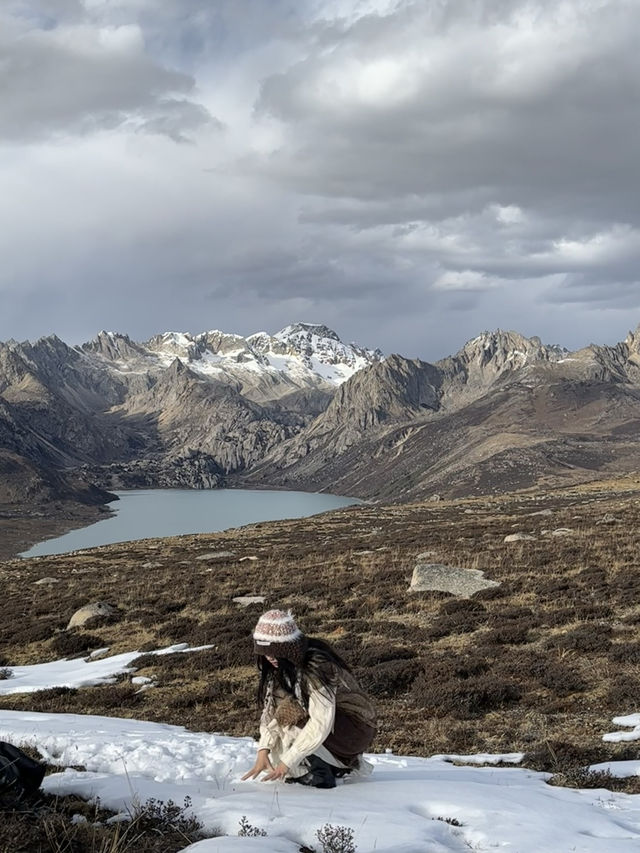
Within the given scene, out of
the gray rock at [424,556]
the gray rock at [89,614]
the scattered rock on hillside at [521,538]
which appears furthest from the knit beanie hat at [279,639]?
the scattered rock on hillside at [521,538]

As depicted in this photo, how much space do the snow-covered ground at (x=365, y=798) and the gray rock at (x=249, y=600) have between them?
15.9 m

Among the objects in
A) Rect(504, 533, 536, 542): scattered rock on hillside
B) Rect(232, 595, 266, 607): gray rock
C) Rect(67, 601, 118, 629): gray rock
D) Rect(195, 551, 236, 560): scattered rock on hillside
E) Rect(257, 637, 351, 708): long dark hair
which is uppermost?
Rect(257, 637, 351, 708): long dark hair

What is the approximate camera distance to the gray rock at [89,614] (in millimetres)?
25989

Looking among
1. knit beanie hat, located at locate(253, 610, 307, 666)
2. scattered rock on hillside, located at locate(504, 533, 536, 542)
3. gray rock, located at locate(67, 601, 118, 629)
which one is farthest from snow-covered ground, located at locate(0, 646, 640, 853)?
scattered rock on hillside, located at locate(504, 533, 536, 542)

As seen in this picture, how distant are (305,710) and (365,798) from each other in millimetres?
1068

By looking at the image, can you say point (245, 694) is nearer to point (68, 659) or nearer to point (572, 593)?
point (68, 659)

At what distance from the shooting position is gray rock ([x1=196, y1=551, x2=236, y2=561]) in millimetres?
46112

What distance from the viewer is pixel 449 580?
24.2m

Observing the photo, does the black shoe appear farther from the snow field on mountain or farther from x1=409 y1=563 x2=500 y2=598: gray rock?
x1=409 y1=563 x2=500 y2=598: gray rock

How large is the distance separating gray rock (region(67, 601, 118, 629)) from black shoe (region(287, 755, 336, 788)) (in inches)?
817

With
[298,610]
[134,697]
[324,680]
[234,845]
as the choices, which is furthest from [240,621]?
[234,845]

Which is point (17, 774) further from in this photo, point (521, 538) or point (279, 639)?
point (521, 538)

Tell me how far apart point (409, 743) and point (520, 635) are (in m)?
7.15

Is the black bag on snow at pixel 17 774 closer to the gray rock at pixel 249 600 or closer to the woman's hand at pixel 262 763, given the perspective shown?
the woman's hand at pixel 262 763
